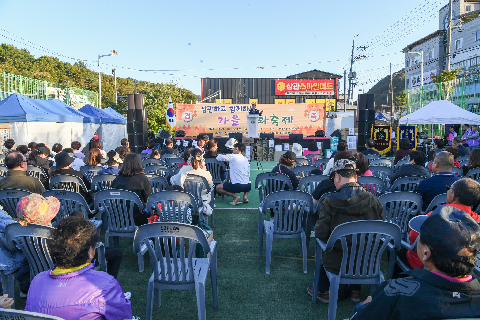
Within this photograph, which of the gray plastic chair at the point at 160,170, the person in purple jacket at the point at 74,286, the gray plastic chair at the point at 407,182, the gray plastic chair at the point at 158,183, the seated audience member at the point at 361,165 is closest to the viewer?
the person in purple jacket at the point at 74,286

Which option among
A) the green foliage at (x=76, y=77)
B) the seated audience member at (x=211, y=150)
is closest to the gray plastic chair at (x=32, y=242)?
the seated audience member at (x=211, y=150)

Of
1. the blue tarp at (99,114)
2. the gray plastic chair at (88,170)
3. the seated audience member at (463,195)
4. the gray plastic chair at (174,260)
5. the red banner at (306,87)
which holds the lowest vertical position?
the gray plastic chair at (174,260)

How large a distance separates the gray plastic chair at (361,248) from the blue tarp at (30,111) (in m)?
10.6

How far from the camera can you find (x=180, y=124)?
17.0 meters

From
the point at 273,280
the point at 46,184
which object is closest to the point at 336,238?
the point at 273,280

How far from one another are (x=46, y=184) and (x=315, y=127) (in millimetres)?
14384

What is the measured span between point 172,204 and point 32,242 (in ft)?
4.53

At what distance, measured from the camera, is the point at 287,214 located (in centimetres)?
346

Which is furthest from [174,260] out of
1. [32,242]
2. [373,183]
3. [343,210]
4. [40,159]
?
[40,159]

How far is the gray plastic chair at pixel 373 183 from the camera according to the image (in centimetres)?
428

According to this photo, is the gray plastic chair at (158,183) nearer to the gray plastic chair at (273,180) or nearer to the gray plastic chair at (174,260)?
the gray plastic chair at (273,180)

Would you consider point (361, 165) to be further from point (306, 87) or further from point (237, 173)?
point (306, 87)

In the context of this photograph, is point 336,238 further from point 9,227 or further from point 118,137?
point 118,137

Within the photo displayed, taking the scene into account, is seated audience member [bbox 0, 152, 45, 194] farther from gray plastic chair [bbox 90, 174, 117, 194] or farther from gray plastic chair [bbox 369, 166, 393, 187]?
gray plastic chair [bbox 369, 166, 393, 187]
